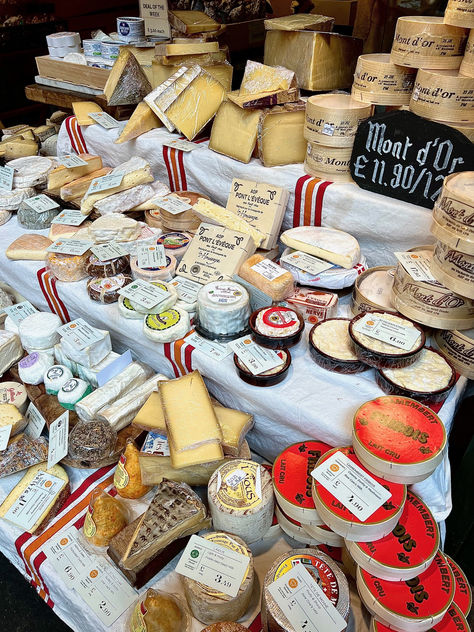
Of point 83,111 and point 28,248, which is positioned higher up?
point 83,111

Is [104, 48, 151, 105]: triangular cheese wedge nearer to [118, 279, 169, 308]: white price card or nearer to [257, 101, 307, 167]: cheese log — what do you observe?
[257, 101, 307, 167]: cheese log

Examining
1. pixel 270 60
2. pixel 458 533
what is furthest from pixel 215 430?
pixel 270 60

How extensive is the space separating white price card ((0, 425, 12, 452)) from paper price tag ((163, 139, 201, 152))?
140 cm

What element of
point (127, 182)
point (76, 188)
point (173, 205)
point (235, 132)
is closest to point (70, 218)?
point (76, 188)

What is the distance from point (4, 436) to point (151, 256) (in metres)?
0.81

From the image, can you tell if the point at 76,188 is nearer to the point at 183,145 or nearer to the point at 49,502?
the point at 183,145

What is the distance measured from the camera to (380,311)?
1.39m

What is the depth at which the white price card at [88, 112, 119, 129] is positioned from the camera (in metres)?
2.42

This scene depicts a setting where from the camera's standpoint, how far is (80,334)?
164cm

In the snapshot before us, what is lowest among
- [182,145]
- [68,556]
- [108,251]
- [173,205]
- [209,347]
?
[68,556]

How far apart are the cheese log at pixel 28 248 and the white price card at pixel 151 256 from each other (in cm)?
48

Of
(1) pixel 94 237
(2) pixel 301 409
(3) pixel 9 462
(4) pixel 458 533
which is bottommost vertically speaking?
(4) pixel 458 533

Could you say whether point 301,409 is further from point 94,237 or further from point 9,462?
point 94,237

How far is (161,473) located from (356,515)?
0.58m
